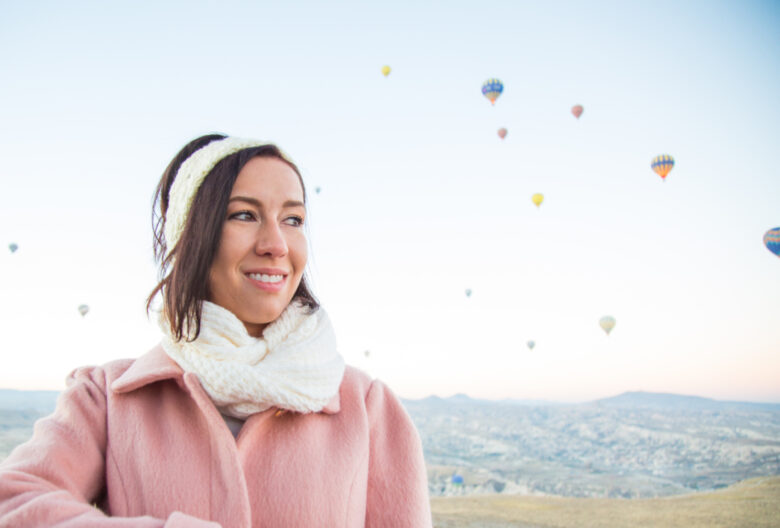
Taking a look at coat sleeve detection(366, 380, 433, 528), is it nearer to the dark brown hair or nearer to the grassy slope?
the dark brown hair

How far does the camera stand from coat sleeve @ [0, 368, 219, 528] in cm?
127

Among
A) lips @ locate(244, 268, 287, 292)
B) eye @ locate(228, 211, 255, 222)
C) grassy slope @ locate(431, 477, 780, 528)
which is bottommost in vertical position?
grassy slope @ locate(431, 477, 780, 528)

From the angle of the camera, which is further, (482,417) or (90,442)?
(482,417)

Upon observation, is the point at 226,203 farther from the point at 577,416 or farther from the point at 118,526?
the point at 577,416

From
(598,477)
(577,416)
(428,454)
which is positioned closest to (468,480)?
(428,454)

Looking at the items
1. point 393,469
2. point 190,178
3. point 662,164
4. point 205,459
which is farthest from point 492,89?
point 205,459

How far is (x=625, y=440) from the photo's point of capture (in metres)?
54.1

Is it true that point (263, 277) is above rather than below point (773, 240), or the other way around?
below

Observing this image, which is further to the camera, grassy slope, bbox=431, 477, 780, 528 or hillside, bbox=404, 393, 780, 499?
hillside, bbox=404, 393, 780, 499

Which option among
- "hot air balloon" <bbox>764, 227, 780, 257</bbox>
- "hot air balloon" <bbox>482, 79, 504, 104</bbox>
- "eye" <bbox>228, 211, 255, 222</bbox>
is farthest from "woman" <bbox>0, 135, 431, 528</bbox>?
"hot air balloon" <bbox>482, 79, 504, 104</bbox>

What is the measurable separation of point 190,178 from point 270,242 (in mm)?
348

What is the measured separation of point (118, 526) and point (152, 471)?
0.36 m

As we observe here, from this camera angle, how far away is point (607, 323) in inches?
1270

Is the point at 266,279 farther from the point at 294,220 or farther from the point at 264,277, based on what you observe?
the point at 294,220
